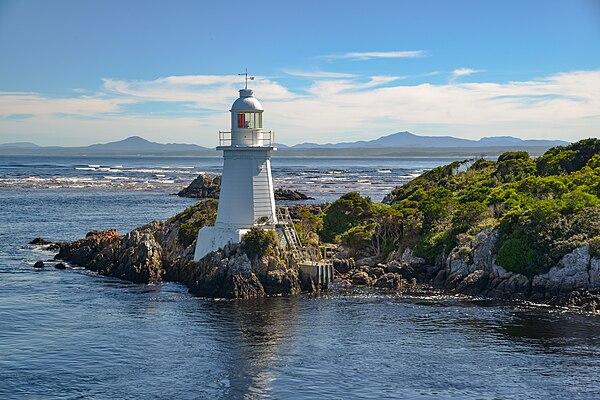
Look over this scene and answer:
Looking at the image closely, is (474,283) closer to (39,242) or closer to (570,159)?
(570,159)

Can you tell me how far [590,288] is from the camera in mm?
41531

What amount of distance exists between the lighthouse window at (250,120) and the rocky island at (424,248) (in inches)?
272

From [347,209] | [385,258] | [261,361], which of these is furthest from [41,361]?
[347,209]

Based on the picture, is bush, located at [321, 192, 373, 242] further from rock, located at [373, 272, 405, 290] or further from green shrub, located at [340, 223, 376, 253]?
rock, located at [373, 272, 405, 290]

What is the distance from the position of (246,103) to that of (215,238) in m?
8.63

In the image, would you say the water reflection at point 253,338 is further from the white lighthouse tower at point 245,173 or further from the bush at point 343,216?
the bush at point 343,216

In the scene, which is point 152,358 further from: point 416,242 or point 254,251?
point 416,242

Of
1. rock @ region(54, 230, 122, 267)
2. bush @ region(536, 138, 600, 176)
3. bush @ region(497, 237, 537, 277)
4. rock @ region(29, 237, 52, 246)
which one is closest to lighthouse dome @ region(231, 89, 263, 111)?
rock @ region(54, 230, 122, 267)

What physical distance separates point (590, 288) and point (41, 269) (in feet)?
119

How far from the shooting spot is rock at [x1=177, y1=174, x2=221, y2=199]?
12875 cm

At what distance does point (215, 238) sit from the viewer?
47.5 m

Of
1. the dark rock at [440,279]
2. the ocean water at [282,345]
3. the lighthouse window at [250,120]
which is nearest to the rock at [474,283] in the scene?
the ocean water at [282,345]

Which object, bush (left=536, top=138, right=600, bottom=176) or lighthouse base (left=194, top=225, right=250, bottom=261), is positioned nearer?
lighthouse base (left=194, top=225, right=250, bottom=261)

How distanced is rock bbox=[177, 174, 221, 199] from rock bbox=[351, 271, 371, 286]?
79104 millimetres
